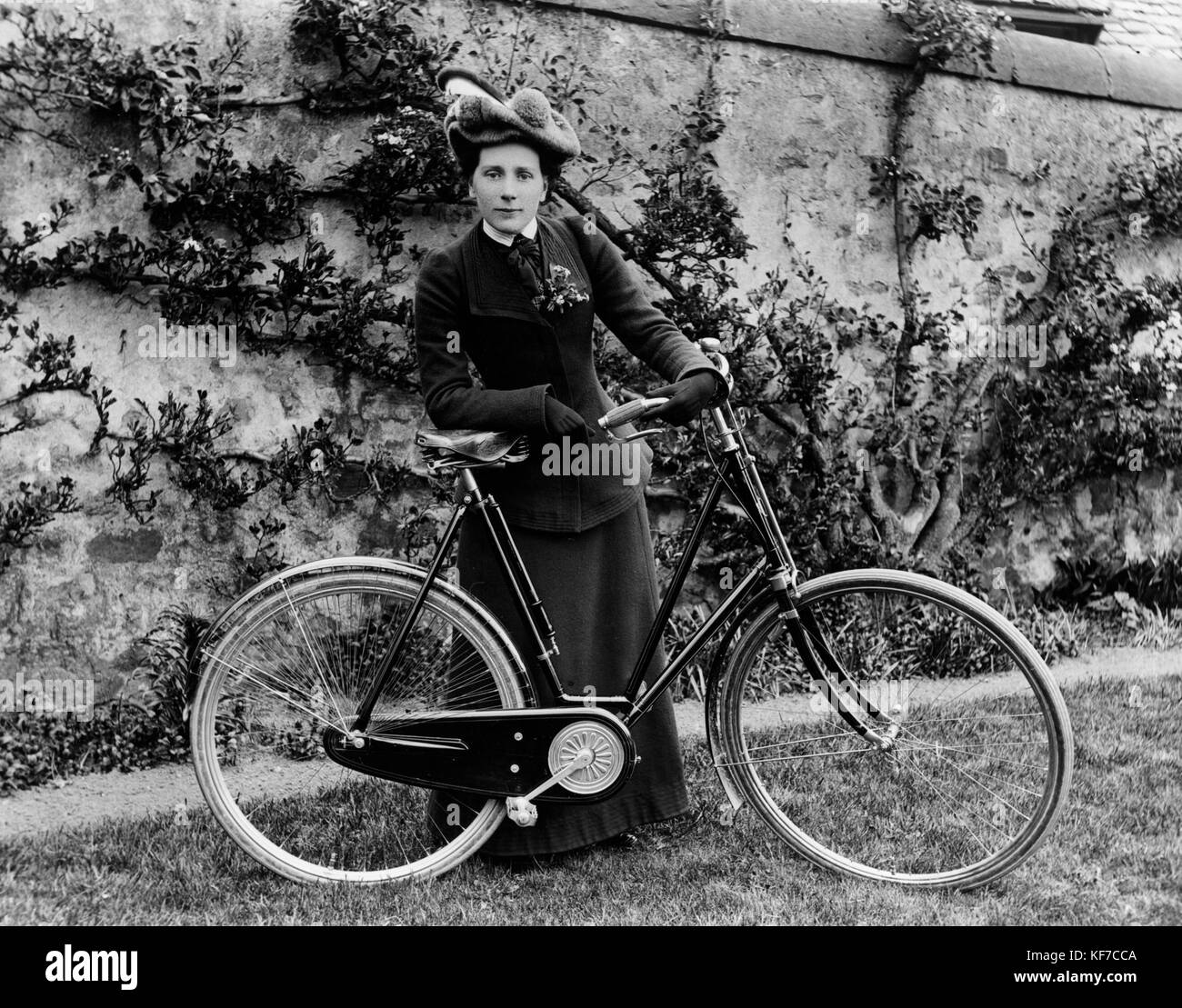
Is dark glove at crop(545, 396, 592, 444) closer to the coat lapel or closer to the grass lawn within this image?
the coat lapel

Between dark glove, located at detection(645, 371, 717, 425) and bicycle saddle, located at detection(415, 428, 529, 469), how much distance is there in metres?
0.35

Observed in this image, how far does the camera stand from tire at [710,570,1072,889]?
2719 mm

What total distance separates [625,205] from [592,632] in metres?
2.32

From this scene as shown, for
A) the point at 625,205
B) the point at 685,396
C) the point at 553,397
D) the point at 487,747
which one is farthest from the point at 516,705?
the point at 625,205

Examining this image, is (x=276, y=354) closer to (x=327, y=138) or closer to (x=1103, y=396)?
(x=327, y=138)

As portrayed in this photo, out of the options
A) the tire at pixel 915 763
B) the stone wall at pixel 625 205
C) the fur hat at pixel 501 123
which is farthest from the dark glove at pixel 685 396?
the stone wall at pixel 625 205

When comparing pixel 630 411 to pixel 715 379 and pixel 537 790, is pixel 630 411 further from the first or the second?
pixel 537 790

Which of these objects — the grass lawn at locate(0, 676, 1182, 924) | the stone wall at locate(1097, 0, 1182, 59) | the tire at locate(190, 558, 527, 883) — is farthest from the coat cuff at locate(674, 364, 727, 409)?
the stone wall at locate(1097, 0, 1182, 59)

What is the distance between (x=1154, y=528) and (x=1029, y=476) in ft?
2.75

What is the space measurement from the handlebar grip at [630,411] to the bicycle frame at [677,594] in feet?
0.59

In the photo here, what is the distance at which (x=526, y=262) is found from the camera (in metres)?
2.82

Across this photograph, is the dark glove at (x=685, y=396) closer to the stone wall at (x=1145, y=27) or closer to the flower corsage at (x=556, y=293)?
the flower corsage at (x=556, y=293)

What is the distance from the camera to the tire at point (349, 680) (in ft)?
9.18

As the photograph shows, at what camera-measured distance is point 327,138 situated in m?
4.26
